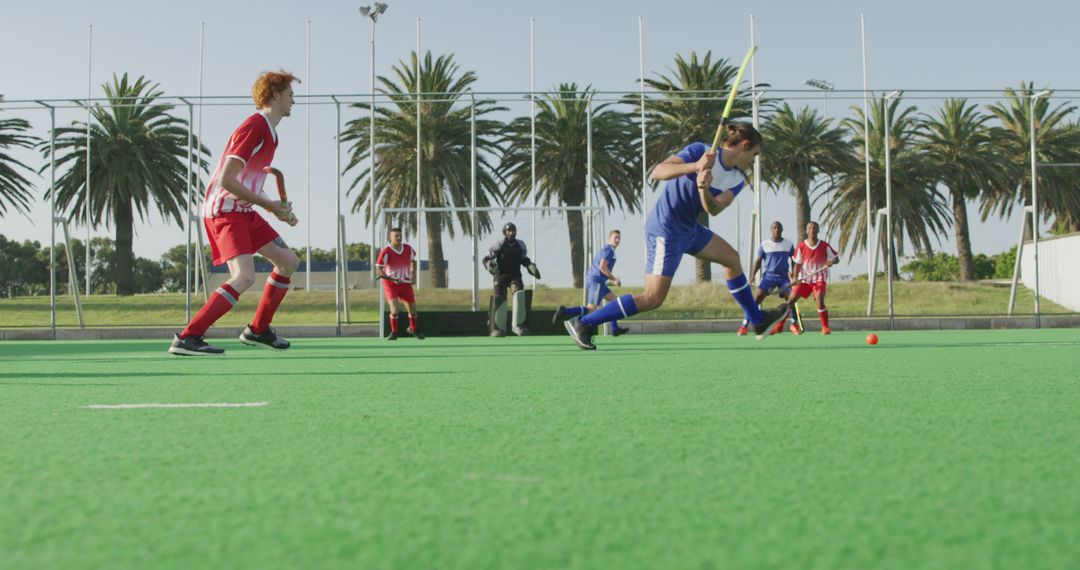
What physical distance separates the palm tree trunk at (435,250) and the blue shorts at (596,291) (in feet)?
9.30

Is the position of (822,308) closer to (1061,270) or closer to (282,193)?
(282,193)

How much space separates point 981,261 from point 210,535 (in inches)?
2372

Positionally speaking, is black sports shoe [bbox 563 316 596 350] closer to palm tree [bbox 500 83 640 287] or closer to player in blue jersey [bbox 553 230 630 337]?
player in blue jersey [bbox 553 230 630 337]

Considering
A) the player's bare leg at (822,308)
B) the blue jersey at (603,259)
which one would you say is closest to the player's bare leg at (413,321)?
the blue jersey at (603,259)

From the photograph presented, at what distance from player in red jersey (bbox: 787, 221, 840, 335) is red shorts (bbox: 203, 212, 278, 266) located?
8.60 meters

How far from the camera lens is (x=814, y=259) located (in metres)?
13.9

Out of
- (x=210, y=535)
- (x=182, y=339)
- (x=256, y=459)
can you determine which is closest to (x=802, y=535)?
(x=210, y=535)

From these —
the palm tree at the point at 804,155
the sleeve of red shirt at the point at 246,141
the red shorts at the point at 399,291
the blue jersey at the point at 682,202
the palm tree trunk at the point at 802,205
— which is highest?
the palm tree at the point at 804,155

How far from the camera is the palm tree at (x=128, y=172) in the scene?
3328cm

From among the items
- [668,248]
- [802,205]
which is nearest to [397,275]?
[668,248]

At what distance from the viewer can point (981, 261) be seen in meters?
55.9

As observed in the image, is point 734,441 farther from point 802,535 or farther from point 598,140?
point 598,140

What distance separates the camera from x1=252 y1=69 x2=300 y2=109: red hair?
727 centimetres

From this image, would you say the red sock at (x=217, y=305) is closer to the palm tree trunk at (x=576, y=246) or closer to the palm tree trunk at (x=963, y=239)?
the palm tree trunk at (x=576, y=246)
